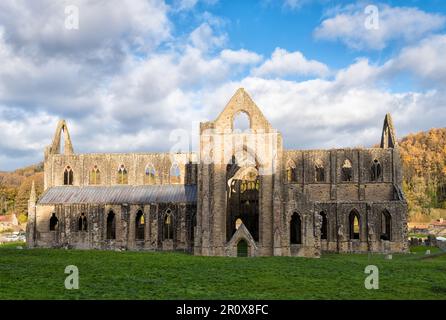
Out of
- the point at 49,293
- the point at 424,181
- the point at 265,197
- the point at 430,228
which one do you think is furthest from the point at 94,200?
the point at 424,181

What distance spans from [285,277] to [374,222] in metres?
25.0

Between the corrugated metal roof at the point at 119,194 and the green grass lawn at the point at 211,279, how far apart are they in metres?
15.3

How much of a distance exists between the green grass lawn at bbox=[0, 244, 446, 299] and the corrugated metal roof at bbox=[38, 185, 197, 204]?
50.3 feet

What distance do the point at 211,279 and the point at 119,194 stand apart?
2908 cm

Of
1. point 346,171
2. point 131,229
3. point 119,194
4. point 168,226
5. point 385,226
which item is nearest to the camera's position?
point 131,229

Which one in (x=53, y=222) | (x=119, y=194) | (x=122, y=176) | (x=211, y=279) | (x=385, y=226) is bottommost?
(x=211, y=279)

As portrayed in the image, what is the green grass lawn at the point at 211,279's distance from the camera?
20.3m

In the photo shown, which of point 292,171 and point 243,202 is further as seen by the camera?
point 292,171

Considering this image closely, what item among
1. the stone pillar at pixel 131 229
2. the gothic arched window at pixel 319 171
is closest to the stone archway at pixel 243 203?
the gothic arched window at pixel 319 171

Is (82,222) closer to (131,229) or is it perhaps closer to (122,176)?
(131,229)

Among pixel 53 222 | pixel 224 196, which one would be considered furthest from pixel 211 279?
pixel 53 222

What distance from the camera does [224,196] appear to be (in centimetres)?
4153

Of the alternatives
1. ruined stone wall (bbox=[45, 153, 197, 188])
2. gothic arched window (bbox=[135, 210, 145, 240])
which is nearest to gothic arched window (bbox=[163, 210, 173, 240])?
gothic arched window (bbox=[135, 210, 145, 240])

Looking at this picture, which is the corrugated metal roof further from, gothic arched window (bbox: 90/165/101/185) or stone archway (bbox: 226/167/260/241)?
stone archway (bbox: 226/167/260/241)
